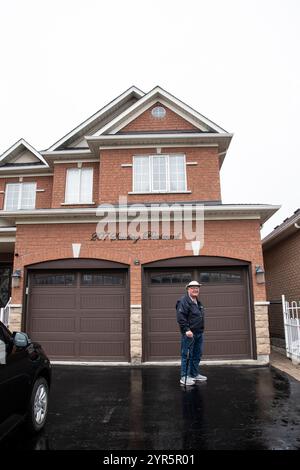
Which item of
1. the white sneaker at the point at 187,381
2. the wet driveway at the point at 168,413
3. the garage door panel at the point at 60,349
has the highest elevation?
the garage door panel at the point at 60,349

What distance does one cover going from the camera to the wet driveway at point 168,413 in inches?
166

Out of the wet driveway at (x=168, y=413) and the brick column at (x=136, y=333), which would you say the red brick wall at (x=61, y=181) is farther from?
the wet driveway at (x=168, y=413)

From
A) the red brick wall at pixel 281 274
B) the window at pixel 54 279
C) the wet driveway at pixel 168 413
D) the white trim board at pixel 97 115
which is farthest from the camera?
the white trim board at pixel 97 115

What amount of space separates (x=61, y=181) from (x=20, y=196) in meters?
2.66

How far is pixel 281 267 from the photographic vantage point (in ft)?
42.3

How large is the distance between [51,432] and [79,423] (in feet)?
1.51

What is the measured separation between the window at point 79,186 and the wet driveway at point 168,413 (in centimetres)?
691

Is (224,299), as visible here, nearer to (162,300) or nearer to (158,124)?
(162,300)

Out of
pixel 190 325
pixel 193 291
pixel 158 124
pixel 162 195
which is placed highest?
pixel 158 124

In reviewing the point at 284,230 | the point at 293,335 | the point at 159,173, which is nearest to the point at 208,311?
the point at 293,335

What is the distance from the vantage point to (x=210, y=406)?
18.3 feet

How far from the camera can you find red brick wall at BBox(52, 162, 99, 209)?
43.2ft

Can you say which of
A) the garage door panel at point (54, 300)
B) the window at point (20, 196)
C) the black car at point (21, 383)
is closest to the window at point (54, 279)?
the garage door panel at point (54, 300)

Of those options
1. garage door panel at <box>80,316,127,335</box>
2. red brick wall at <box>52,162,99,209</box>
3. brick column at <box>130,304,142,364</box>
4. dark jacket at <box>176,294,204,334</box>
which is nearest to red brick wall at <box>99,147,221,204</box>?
red brick wall at <box>52,162,99,209</box>
